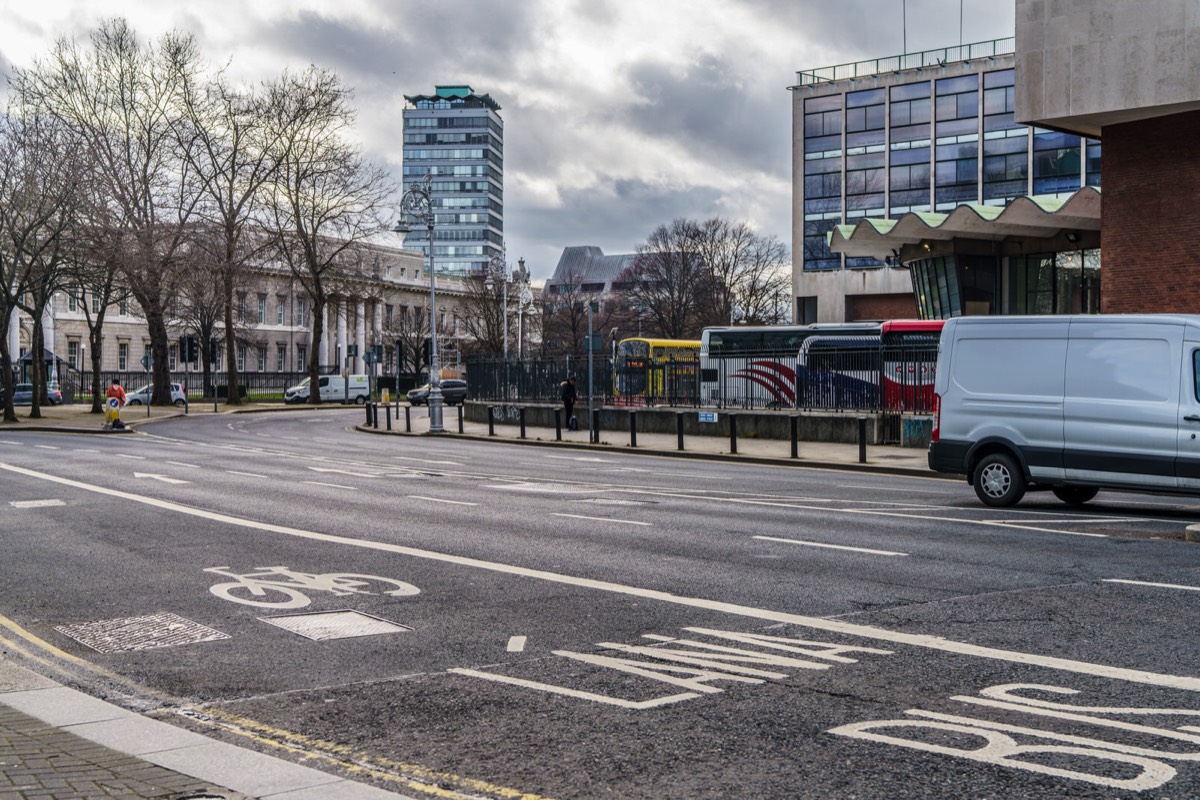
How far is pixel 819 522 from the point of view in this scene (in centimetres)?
1434

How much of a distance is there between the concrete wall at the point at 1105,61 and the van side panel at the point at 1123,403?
1622 cm

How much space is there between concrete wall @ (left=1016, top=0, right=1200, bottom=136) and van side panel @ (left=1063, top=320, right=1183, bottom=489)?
53.2 feet

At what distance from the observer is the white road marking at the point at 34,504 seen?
648 inches

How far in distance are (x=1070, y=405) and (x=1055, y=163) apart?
205ft

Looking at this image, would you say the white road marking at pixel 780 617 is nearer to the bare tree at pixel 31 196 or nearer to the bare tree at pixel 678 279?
the bare tree at pixel 31 196

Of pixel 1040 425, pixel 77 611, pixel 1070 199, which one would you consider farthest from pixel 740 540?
pixel 1070 199

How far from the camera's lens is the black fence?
1199 inches

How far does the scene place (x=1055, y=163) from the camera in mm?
72812

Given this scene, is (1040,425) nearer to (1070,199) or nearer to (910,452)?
(910,452)

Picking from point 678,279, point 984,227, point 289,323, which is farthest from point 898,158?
point 289,323

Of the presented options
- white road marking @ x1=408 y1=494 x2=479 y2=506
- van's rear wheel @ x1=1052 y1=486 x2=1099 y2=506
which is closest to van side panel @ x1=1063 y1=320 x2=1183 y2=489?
van's rear wheel @ x1=1052 y1=486 x2=1099 y2=506

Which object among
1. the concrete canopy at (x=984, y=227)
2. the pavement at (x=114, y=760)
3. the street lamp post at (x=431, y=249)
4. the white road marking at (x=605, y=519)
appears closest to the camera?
the pavement at (x=114, y=760)

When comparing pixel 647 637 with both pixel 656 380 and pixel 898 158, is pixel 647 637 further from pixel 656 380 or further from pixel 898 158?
pixel 898 158

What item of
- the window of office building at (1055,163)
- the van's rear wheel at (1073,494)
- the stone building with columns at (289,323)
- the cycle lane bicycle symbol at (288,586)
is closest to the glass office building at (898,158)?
the window of office building at (1055,163)
